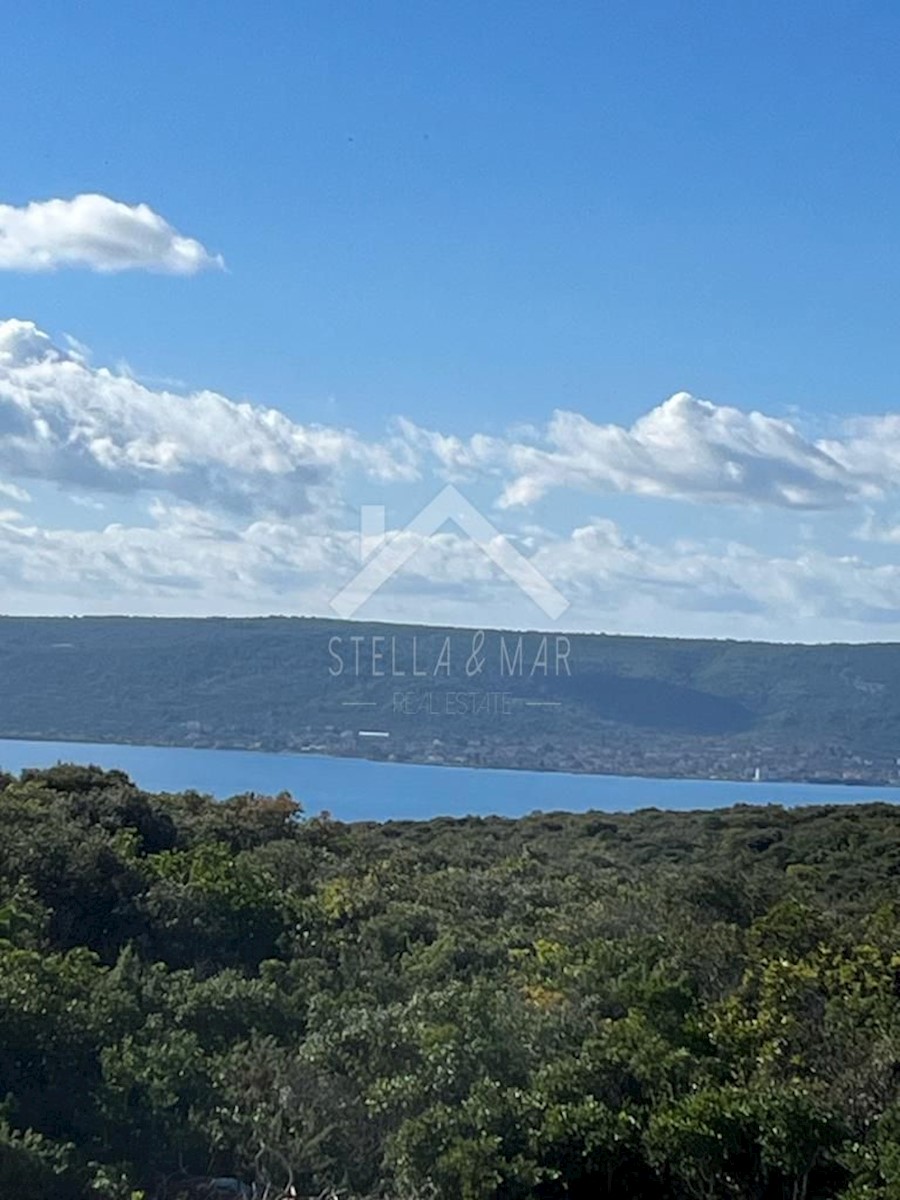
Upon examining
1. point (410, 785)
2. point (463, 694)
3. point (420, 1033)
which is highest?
point (463, 694)

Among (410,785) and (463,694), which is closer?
(410,785)

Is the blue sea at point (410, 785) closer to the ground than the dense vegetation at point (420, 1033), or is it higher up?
closer to the ground

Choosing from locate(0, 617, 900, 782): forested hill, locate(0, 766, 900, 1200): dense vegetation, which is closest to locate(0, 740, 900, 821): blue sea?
locate(0, 617, 900, 782): forested hill

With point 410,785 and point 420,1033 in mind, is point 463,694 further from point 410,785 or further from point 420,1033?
point 420,1033

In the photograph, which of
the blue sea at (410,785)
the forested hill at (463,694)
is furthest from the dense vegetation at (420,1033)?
the forested hill at (463,694)

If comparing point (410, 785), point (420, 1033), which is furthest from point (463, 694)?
point (420, 1033)

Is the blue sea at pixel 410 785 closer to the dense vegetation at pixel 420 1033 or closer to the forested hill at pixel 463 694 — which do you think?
the forested hill at pixel 463 694

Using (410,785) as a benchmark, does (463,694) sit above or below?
above
